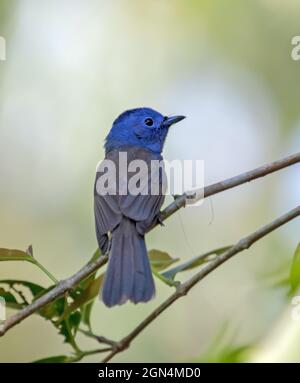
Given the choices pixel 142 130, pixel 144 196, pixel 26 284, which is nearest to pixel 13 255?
pixel 26 284

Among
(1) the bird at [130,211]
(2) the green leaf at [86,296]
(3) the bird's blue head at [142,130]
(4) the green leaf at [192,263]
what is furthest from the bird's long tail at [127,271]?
(3) the bird's blue head at [142,130]

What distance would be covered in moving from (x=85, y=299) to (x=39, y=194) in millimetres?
3872

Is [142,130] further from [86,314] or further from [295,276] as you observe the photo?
[295,276]

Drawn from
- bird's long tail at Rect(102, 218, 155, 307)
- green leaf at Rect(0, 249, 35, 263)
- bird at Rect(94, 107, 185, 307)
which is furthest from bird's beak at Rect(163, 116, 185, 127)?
green leaf at Rect(0, 249, 35, 263)

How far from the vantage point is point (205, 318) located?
523 centimetres

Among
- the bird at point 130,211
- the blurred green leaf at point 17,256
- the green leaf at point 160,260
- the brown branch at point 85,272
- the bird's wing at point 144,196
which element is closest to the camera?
the brown branch at point 85,272

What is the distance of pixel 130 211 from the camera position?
12.2 ft

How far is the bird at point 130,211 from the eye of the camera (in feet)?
10.1

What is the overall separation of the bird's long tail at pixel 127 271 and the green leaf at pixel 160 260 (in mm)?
117

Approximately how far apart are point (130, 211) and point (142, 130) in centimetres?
135

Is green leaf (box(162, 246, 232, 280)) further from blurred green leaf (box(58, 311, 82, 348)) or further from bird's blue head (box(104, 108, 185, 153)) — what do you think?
bird's blue head (box(104, 108, 185, 153))

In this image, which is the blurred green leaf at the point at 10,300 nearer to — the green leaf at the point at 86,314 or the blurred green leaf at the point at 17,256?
the blurred green leaf at the point at 17,256

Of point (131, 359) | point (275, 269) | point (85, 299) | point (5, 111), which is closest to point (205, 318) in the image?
point (131, 359)
